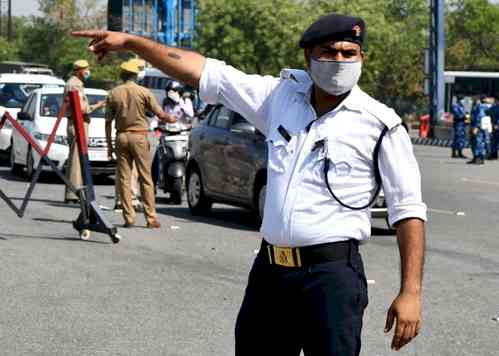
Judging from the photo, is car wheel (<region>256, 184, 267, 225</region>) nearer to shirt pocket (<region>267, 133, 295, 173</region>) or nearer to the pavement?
the pavement

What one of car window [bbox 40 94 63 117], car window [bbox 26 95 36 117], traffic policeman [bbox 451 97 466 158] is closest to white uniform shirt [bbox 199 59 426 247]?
car window [bbox 40 94 63 117]

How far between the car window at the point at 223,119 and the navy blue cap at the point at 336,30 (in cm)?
1153

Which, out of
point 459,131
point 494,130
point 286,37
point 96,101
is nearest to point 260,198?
point 96,101

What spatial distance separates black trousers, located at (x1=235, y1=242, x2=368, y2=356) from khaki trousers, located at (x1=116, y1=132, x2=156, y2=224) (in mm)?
9776

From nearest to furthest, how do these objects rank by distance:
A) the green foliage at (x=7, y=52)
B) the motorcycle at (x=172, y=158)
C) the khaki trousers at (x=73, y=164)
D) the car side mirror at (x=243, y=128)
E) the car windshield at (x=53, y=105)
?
the car side mirror at (x=243, y=128)
the khaki trousers at (x=73, y=164)
the motorcycle at (x=172, y=158)
the car windshield at (x=53, y=105)
the green foliage at (x=7, y=52)

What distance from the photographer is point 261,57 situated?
5631 cm

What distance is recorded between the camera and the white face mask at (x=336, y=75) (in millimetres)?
4648

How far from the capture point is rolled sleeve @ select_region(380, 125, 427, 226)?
180 inches

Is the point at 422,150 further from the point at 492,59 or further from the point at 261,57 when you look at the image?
the point at 492,59

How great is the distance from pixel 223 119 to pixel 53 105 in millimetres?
6362

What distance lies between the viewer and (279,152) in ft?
15.6

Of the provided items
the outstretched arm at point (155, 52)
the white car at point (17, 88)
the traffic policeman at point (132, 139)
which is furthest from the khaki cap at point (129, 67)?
the white car at point (17, 88)

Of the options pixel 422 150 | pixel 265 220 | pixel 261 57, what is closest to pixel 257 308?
pixel 265 220

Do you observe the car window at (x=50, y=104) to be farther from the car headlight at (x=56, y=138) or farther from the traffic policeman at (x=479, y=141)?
the traffic policeman at (x=479, y=141)
